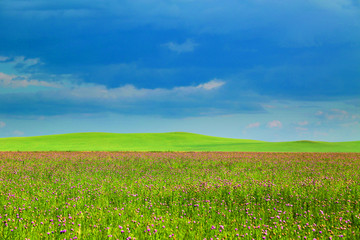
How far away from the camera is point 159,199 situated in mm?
8062

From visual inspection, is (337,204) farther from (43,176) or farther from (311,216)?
(43,176)

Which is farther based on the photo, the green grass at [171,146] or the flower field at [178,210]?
the green grass at [171,146]

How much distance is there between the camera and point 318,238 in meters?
5.02

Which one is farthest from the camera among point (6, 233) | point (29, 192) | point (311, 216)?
point (29, 192)

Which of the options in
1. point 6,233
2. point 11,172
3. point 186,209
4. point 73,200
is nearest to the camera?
point 6,233

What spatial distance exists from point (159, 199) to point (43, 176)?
22.5 feet

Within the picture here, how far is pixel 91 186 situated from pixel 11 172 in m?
6.05

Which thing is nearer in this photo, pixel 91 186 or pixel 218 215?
pixel 218 215

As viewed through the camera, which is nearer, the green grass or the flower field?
the flower field

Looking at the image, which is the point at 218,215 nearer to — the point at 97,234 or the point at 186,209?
the point at 186,209

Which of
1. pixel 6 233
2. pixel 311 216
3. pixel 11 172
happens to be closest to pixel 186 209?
pixel 311 216

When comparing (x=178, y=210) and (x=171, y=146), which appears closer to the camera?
(x=178, y=210)

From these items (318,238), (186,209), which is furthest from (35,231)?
(318,238)

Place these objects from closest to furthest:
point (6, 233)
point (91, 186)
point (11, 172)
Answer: point (6, 233) → point (91, 186) → point (11, 172)
